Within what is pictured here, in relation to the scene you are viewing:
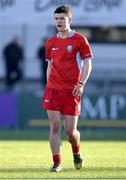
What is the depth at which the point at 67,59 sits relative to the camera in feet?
44.0

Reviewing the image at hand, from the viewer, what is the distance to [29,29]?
113 feet

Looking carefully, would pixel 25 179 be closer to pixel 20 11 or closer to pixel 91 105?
pixel 91 105

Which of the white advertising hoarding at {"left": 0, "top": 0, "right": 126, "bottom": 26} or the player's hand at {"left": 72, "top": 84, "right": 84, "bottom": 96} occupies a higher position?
the player's hand at {"left": 72, "top": 84, "right": 84, "bottom": 96}

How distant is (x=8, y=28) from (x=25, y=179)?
2260cm

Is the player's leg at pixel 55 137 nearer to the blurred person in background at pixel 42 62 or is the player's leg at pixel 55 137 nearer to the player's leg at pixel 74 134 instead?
the player's leg at pixel 74 134

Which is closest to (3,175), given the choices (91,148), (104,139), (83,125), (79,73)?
(79,73)

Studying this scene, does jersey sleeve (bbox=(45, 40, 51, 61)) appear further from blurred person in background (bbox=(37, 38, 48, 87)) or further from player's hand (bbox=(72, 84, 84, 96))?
blurred person in background (bbox=(37, 38, 48, 87))

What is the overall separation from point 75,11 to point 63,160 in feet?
56.4

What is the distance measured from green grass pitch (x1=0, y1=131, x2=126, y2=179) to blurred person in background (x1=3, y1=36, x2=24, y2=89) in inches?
366

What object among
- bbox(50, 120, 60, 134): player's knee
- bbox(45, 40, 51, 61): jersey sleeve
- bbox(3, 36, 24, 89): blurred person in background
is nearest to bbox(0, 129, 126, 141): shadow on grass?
bbox(3, 36, 24, 89): blurred person in background

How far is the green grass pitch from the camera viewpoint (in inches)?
505

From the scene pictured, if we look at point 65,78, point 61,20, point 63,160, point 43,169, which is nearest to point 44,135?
point 63,160

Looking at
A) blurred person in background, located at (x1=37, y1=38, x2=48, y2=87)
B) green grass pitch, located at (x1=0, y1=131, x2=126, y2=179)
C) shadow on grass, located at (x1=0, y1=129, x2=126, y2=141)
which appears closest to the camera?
green grass pitch, located at (x1=0, y1=131, x2=126, y2=179)

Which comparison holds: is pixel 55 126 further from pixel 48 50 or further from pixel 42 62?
pixel 42 62
